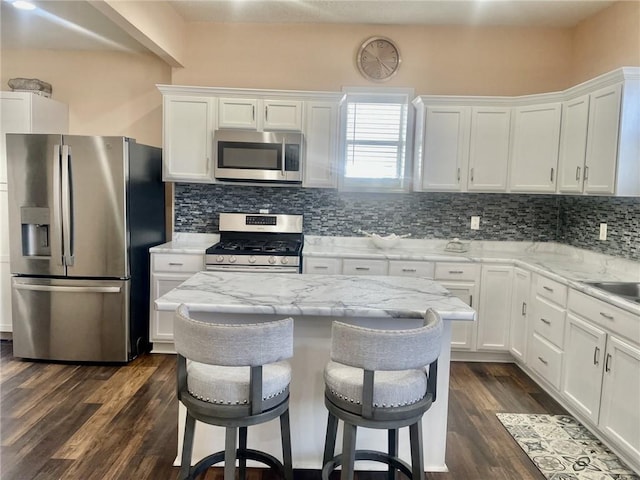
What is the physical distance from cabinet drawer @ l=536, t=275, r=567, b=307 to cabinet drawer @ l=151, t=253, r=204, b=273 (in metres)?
2.70

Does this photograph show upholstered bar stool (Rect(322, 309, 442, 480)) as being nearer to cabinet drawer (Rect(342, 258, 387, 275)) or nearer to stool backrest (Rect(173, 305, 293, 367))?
stool backrest (Rect(173, 305, 293, 367))

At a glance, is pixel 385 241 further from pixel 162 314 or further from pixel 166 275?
pixel 162 314

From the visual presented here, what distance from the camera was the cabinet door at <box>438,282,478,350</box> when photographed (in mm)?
3826

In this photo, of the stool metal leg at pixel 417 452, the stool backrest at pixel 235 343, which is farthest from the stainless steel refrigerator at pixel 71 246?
the stool metal leg at pixel 417 452

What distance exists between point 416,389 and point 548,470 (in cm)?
120

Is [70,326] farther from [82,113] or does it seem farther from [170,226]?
[82,113]

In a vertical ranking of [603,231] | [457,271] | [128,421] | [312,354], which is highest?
[603,231]

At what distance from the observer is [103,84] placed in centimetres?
451

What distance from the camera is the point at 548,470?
2.34m

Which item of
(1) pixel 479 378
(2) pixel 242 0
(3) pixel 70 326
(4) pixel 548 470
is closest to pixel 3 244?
(3) pixel 70 326

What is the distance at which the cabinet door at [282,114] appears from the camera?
4008 millimetres

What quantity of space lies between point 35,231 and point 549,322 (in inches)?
158

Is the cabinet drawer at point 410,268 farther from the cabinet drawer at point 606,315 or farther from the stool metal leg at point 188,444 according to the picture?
the stool metal leg at point 188,444

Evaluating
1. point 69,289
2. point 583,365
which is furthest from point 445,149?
point 69,289
